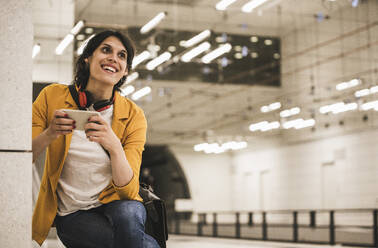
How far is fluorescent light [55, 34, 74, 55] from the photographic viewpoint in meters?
A: 10.0

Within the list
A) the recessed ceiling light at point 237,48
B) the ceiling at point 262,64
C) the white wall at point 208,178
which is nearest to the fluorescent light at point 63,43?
the ceiling at point 262,64

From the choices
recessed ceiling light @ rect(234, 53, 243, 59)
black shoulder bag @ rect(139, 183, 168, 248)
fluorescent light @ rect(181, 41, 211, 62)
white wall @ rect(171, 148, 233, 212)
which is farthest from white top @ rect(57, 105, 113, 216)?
white wall @ rect(171, 148, 233, 212)

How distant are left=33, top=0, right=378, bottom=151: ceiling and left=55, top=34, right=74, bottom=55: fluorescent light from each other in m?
7.32

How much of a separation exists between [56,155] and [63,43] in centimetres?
865

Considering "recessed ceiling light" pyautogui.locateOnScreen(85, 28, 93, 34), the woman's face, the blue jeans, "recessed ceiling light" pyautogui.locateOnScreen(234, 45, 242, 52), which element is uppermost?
"recessed ceiling light" pyautogui.locateOnScreen(234, 45, 242, 52)

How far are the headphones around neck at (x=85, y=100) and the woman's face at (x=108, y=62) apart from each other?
67 millimetres

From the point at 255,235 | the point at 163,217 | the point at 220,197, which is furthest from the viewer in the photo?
the point at 220,197

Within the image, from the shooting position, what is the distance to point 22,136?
164cm

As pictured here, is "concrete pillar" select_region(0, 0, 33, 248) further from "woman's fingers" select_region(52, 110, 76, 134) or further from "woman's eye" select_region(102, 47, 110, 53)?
"woman's eye" select_region(102, 47, 110, 53)

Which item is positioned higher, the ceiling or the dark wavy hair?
the ceiling

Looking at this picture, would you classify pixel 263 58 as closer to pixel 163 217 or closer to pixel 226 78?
pixel 226 78

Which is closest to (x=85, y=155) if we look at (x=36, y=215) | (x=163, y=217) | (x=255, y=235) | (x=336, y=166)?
(x=36, y=215)

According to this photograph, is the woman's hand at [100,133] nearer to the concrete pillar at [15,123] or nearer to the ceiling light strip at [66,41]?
the concrete pillar at [15,123]

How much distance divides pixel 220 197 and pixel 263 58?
13057 mm
